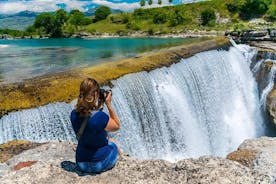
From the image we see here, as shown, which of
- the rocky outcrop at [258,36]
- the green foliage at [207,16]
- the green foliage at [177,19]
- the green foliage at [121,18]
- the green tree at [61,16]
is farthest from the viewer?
the green tree at [61,16]

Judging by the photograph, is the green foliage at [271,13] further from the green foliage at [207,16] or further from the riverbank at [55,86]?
the riverbank at [55,86]

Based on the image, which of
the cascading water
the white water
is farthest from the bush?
the white water

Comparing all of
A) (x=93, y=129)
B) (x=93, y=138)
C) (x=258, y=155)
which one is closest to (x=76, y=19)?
(x=258, y=155)

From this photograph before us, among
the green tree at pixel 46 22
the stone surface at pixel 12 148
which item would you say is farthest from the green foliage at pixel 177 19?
the stone surface at pixel 12 148

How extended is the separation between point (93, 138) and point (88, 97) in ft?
2.27

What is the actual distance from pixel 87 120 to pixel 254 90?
19.2 metres

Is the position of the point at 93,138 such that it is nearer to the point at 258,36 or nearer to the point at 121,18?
the point at 258,36

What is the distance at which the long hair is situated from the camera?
6.11m

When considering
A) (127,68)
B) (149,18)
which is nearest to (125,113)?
(127,68)

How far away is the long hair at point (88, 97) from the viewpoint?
611cm

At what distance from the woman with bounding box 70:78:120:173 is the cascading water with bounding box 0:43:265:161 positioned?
5370 millimetres

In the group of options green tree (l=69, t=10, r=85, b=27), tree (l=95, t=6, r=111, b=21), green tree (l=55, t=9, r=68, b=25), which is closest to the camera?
green tree (l=55, t=9, r=68, b=25)

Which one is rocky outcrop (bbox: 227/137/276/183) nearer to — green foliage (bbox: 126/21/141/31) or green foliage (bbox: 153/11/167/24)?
green foliage (bbox: 126/21/141/31)

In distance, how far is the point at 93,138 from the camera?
646 cm
